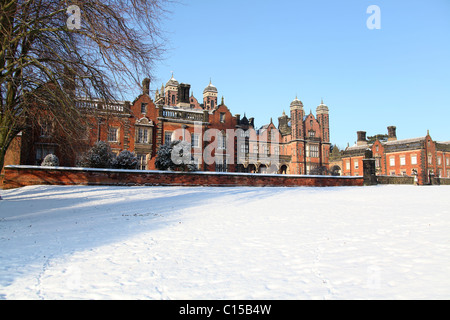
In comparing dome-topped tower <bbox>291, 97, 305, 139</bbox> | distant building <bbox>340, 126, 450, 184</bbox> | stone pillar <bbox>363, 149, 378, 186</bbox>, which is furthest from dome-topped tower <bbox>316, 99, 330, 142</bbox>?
stone pillar <bbox>363, 149, 378, 186</bbox>

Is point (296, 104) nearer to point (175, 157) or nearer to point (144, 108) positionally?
point (144, 108)

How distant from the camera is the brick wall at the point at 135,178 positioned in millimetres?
16438

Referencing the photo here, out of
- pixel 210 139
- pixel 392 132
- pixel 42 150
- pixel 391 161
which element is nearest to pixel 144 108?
pixel 210 139

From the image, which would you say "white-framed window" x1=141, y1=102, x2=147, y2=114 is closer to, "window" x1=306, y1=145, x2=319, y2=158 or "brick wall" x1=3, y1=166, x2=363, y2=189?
"brick wall" x1=3, y1=166, x2=363, y2=189

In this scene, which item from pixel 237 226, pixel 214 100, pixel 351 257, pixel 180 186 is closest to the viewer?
pixel 351 257

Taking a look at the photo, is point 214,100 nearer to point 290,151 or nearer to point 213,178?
point 290,151

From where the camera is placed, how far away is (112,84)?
9633 mm

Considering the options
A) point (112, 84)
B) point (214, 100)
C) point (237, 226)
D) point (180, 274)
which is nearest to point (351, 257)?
point (180, 274)

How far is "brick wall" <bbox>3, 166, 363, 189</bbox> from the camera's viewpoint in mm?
16438

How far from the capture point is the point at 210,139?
36500mm

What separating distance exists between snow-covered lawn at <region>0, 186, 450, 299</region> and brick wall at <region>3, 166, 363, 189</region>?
30.8 ft

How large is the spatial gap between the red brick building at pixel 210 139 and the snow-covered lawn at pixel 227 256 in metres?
15.2
